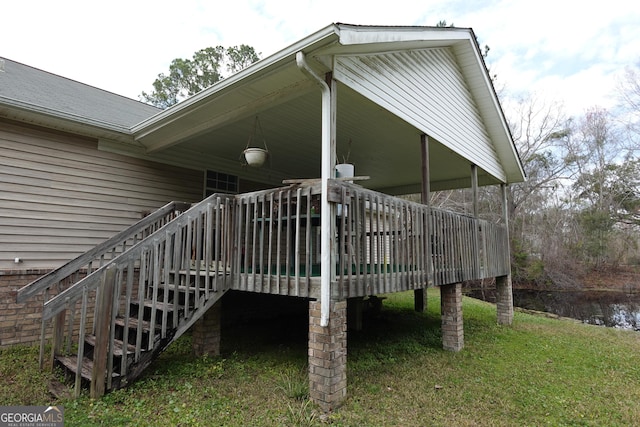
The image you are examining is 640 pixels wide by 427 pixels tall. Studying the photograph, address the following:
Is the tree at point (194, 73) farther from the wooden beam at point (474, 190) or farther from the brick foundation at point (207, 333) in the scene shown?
the brick foundation at point (207, 333)

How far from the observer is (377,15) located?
1330 centimetres

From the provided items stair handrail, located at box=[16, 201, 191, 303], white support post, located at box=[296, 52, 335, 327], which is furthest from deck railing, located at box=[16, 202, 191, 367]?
white support post, located at box=[296, 52, 335, 327]

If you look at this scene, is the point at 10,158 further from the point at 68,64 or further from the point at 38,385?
the point at 68,64

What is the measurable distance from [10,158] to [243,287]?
4141 millimetres

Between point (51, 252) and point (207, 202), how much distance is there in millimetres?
3106

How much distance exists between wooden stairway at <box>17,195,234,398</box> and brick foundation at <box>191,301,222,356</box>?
599mm

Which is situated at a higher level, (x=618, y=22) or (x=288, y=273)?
(x=618, y=22)

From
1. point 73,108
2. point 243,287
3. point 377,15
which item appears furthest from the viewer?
point 377,15

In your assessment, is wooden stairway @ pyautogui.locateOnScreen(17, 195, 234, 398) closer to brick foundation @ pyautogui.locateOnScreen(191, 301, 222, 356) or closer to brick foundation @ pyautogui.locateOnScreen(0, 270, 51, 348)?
brick foundation @ pyautogui.locateOnScreen(191, 301, 222, 356)

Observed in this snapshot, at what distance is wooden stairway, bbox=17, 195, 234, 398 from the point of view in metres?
3.53

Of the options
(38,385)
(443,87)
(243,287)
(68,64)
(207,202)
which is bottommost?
(38,385)

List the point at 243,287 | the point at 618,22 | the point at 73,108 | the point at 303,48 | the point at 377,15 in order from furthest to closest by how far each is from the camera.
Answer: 1. the point at 618,22
2. the point at 377,15
3. the point at 73,108
4. the point at 243,287
5. the point at 303,48

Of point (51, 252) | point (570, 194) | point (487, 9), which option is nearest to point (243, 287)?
point (51, 252)

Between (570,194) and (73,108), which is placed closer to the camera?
(73,108)
